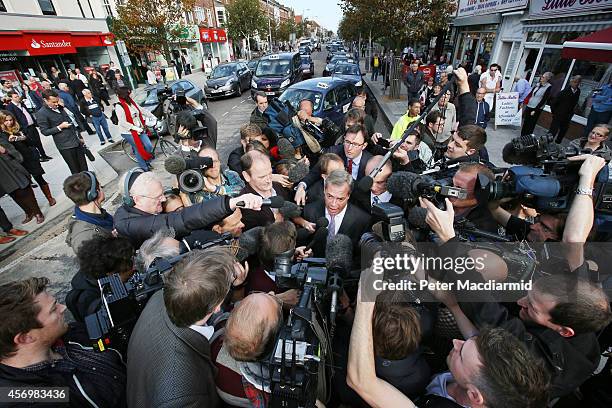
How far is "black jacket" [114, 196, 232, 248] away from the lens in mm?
2277

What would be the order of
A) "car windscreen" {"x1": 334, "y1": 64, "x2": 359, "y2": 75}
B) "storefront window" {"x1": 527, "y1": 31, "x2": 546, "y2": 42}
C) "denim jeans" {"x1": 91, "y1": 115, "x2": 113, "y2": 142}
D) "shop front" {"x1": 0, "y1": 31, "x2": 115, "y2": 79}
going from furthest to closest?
"car windscreen" {"x1": 334, "y1": 64, "x2": 359, "y2": 75} → "shop front" {"x1": 0, "y1": 31, "x2": 115, "y2": 79} → "storefront window" {"x1": 527, "y1": 31, "x2": 546, "y2": 42} → "denim jeans" {"x1": 91, "y1": 115, "x2": 113, "y2": 142}

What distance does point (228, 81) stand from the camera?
14.8 meters

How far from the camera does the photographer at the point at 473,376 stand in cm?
114

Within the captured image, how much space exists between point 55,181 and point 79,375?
285 inches

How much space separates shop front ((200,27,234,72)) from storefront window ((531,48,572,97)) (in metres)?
27.3

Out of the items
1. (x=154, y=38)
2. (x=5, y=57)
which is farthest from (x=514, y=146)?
(x=154, y=38)

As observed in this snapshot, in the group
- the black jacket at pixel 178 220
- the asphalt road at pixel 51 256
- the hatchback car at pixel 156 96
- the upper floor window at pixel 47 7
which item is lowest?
the asphalt road at pixel 51 256

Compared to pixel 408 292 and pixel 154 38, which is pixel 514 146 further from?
pixel 154 38

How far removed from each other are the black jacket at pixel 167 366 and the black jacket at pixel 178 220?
86cm

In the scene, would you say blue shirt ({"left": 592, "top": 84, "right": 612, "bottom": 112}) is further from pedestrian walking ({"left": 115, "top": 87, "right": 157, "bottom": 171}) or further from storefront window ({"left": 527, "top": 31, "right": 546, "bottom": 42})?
pedestrian walking ({"left": 115, "top": 87, "right": 157, "bottom": 171})

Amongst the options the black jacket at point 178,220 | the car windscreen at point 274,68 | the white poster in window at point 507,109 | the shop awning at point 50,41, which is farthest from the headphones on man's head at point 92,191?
the shop awning at point 50,41

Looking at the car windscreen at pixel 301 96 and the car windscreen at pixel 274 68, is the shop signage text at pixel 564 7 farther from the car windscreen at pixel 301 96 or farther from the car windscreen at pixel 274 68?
the car windscreen at pixel 274 68

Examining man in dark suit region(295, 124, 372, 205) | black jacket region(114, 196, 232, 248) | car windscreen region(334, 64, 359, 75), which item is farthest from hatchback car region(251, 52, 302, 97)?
black jacket region(114, 196, 232, 248)

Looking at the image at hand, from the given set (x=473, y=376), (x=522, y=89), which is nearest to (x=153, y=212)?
(x=473, y=376)
